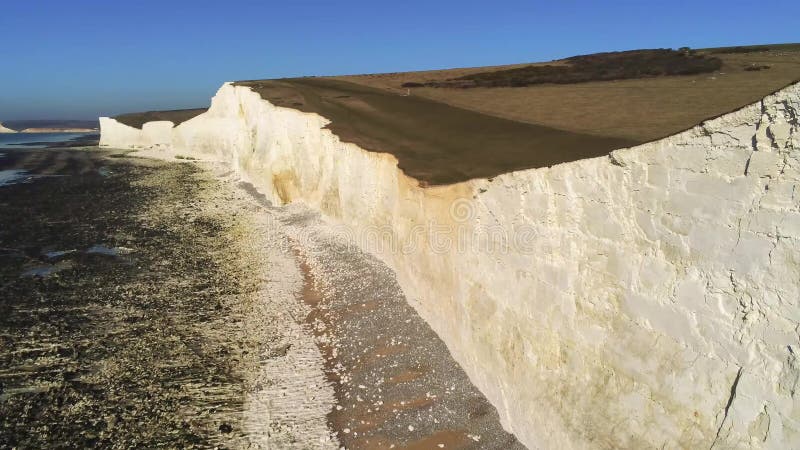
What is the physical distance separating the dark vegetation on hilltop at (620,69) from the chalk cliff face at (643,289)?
2185 centimetres

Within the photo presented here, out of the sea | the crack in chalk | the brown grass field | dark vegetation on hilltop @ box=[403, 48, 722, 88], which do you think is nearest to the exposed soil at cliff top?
the brown grass field

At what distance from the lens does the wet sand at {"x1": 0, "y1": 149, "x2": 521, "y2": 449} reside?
8.01 metres

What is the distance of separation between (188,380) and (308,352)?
7.94ft

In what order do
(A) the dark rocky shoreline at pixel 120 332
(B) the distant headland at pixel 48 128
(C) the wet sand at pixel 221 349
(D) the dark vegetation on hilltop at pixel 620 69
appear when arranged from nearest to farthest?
(C) the wet sand at pixel 221 349
(A) the dark rocky shoreline at pixel 120 332
(D) the dark vegetation on hilltop at pixel 620 69
(B) the distant headland at pixel 48 128

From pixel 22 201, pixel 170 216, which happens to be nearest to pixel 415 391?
pixel 170 216

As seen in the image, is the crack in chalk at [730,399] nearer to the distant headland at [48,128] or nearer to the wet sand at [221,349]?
the wet sand at [221,349]

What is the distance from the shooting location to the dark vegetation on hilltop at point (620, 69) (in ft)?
82.5

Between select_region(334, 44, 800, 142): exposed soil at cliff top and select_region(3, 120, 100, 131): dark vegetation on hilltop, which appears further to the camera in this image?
select_region(3, 120, 100, 131): dark vegetation on hilltop

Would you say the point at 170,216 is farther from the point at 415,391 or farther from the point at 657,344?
the point at 657,344

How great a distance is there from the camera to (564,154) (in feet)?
34.3

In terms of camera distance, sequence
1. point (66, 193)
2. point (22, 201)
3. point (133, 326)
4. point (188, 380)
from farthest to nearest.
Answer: point (66, 193), point (22, 201), point (133, 326), point (188, 380)

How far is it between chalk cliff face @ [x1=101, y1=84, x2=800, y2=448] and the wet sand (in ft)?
4.40

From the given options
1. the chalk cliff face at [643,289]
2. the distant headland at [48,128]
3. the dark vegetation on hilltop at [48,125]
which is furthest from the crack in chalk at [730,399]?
the dark vegetation on hilltop at [48,125]

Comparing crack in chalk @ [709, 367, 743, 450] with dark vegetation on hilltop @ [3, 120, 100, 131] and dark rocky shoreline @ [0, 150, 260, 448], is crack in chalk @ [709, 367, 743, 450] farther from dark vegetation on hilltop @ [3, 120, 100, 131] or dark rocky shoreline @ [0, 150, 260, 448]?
dark vegetation on hilltop @ [3, 120, 100, 131]
